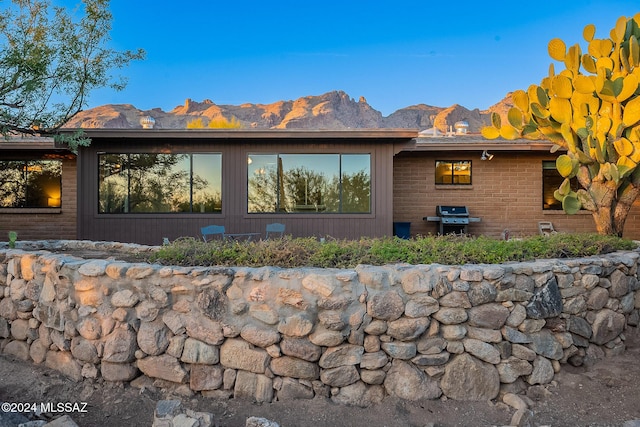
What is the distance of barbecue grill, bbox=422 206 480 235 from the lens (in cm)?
1007

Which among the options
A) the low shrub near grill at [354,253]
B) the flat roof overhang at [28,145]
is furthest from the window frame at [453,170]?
the flat roof overhang at [28,145]

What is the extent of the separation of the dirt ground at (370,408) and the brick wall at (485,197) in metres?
7.37

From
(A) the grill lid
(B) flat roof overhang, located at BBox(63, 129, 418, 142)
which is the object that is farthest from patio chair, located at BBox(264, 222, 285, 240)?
(A) the grill lid

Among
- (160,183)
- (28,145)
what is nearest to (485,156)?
(160,183)

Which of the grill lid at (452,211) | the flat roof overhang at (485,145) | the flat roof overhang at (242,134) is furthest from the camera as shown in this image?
the grill lid at (452,211)

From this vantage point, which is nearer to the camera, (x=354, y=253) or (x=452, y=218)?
(x=354, y=253)

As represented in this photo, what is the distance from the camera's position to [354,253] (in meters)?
3.81

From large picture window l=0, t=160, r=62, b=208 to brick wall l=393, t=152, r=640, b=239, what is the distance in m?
8.77

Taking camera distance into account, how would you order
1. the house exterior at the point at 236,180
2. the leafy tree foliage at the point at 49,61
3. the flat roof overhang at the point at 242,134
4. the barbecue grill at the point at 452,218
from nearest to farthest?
1. the leafy tree foliage at the point at 49,61
2. the flat roof overhang at the point at 242,134
3. the house exterior at the point at 236,180
4. the barbecue grill at the point at 452,218

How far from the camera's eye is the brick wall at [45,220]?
34.5 ft

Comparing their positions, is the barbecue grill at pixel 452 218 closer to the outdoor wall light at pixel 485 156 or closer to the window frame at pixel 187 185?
the outdoor wall light at pixel 485 156

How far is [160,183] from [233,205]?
1.73 metres

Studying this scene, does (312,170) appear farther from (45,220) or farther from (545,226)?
(45,220)

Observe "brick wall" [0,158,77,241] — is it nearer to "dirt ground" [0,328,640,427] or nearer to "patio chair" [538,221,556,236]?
"dirt ground" [0,328,640,427]
